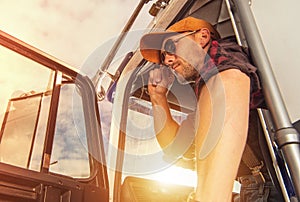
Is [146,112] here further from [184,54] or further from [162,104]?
[184,54]

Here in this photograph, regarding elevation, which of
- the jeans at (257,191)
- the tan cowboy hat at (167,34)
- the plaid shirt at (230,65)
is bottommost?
the jeans at (257,191)

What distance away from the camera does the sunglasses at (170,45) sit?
1229 millimetres

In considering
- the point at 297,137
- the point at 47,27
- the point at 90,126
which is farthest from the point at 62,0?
the point at 297,137

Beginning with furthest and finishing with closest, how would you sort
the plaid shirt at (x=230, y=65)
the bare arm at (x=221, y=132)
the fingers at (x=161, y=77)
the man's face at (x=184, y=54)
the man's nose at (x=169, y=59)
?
1. the fingers at (x=161, y=77)
2. the man's nose at (x=169, y=59)
3. the man's face at (x=184, y=54)
4. the plaid shirt at (x=230, y=65)
5. the bare arm at (x=221, y=132)

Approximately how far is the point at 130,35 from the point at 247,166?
1.00 metres

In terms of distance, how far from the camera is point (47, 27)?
99.5 inches

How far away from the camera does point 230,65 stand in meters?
0.98

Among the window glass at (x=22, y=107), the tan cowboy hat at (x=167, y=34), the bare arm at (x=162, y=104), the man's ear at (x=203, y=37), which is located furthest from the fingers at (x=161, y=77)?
the window glass at (x=22, y=107)

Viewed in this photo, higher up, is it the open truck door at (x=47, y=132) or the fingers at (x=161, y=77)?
the fingers at (x=161, y=77)

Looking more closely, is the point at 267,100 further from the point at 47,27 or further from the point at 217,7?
the point at 47,27

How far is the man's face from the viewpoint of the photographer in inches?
45.2

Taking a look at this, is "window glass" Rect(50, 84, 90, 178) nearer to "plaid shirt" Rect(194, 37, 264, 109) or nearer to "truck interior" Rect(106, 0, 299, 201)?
"truck interior" Rect(106, 0, 299, 201)

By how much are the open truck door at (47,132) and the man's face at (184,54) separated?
42cm

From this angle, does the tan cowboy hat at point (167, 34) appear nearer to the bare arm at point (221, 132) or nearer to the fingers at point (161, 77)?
the fingers at point (161, 77)
